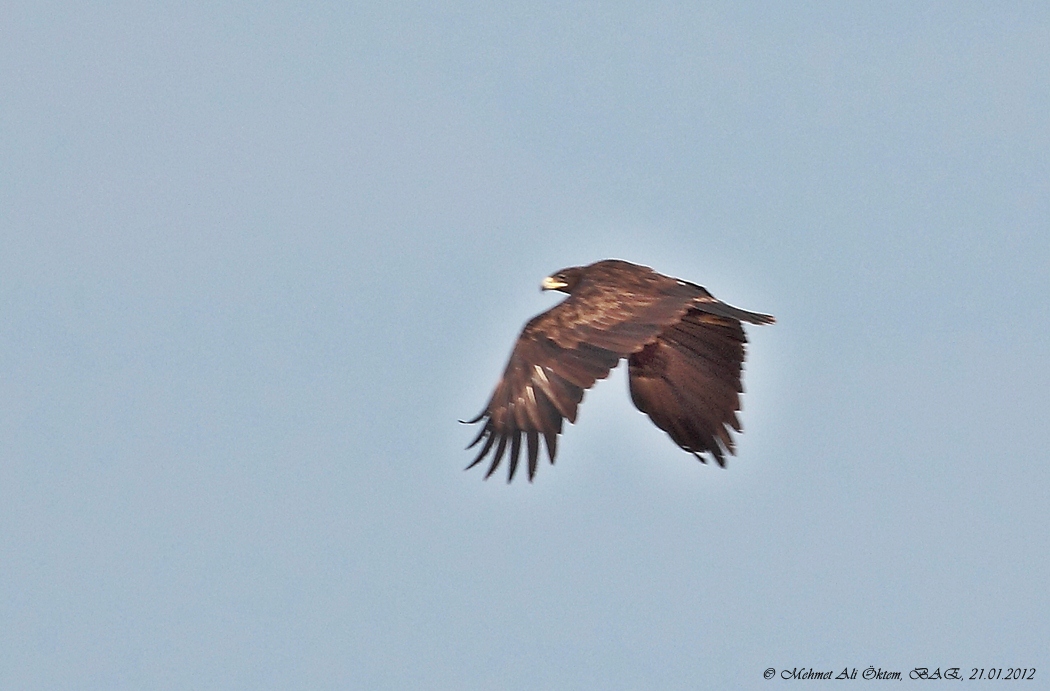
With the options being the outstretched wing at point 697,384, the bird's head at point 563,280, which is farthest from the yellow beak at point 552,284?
the outstretched wing at point 697,384

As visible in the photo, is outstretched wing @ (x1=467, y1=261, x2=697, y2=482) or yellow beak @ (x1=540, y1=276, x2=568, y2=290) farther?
yellow beak @ (x1=540, y1=276, x2=568, y2=290)

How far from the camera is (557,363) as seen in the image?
16.9m

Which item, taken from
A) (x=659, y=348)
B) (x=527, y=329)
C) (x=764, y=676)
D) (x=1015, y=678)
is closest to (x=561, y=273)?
(x=659, y=348)

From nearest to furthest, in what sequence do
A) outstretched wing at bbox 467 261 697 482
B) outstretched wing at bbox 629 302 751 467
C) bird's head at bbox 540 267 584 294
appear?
outstretched wing at bbox 467 261 697 482 → outstretched wing at bbox 629 302 751 467 → bird's head at bbox 540 267 584 294

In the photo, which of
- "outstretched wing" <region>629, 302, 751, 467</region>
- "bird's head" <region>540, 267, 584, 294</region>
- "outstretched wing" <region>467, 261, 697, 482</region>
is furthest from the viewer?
"bird's head" <region>540, 267, 584, 294</region>

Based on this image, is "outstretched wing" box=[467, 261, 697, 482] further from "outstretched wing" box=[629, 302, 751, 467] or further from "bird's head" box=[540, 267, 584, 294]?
"bird's head" box=[540, 267, 584, 294]

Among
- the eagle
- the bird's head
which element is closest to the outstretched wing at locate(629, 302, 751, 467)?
the eagle

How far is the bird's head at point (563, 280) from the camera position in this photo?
20031mm

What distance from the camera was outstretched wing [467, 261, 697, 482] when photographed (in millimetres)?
16703

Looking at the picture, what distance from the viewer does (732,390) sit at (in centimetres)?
1916

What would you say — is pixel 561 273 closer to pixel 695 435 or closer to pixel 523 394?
pixel 695 435

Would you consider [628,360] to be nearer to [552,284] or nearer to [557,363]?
[552,284]

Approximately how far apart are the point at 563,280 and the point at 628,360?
4.08 ft

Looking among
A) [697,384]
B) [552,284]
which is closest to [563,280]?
[552,284]
